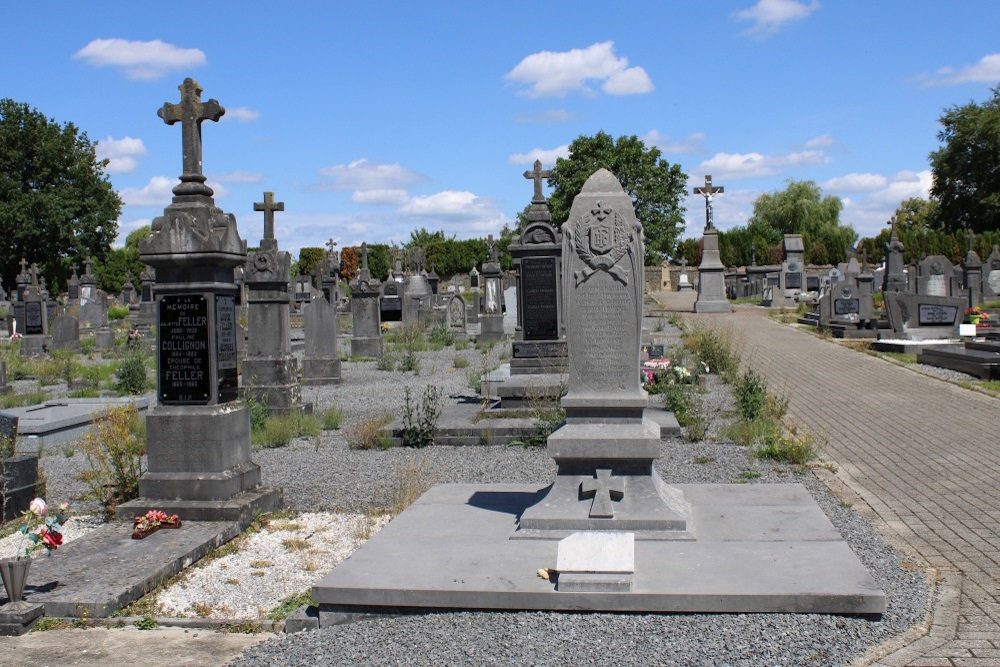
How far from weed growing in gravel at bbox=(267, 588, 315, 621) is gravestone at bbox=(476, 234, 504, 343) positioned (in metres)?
21.1

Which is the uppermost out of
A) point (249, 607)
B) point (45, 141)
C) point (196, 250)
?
point (45, 141)

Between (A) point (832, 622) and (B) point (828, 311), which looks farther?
(B) point (828, 311)

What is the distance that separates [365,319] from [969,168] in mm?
52073

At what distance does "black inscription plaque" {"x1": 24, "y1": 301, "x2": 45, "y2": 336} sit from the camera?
26641 mm

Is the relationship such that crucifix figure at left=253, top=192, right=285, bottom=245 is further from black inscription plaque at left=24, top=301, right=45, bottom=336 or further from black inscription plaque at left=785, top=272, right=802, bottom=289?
black inscription plaque at left=785, top=272, right=802, bottom=289

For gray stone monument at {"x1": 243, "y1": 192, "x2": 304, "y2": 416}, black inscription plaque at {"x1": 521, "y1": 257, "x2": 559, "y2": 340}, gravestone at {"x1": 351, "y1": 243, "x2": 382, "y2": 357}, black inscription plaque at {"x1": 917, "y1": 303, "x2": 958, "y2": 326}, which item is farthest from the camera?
gravestone at {"x1": 351, "y1": 243, "x2": 382, "y2": 357}

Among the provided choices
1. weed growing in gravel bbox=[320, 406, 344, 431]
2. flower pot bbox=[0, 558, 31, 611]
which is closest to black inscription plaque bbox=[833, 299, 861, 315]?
weed growing in gravel bbox=[320, 406, 344, 431]

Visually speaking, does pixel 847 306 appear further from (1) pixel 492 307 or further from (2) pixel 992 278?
(2) pixel 992 278

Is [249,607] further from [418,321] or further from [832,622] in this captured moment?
[418,321]

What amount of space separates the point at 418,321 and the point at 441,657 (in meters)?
25.3

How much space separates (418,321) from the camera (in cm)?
2961

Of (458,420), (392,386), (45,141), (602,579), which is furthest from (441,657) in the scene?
(45,141)

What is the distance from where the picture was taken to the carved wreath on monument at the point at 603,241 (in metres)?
6.05

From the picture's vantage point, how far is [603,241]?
6051 mm
